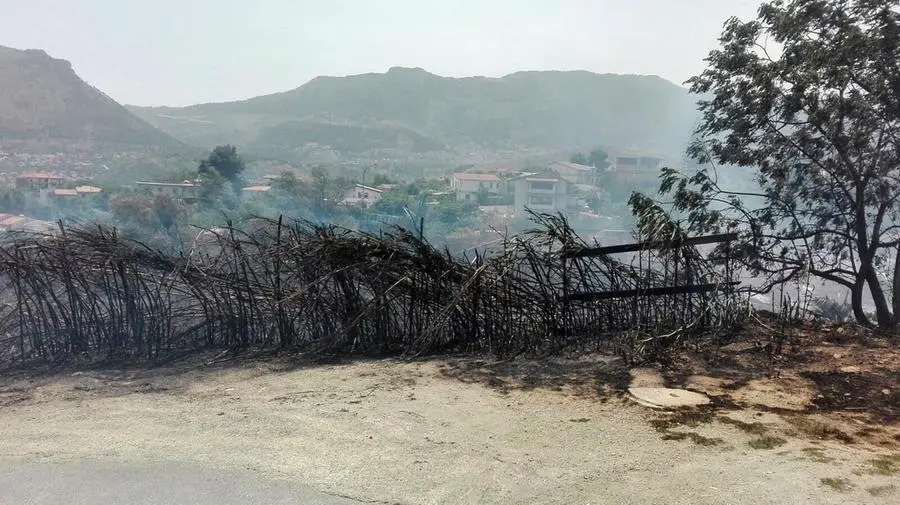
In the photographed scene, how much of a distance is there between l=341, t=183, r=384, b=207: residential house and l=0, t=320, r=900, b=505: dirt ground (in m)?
26.4

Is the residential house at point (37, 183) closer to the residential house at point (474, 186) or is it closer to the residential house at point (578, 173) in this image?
the residential house at point (474, 186)

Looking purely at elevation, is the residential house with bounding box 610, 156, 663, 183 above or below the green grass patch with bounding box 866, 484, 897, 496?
above

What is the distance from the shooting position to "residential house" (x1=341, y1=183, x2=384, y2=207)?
33.4m

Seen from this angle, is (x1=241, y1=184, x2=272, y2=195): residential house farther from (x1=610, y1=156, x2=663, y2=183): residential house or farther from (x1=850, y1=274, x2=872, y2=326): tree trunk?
(x1=850, y1=274, x2=872, y2=326): tree trunk

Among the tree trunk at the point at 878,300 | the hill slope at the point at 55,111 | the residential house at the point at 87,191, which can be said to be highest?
the hill slope at the point at 55,111

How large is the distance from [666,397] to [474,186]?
37462 mm

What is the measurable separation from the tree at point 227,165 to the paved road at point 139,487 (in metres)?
33.9

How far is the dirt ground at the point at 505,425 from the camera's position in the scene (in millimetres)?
3992

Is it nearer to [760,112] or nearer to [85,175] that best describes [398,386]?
[760,112]

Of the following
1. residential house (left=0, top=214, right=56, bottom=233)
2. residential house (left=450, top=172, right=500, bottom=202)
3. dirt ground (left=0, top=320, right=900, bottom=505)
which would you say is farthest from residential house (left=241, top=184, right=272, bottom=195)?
dirt ground (left=0, top=320, right=900, bottom=505)

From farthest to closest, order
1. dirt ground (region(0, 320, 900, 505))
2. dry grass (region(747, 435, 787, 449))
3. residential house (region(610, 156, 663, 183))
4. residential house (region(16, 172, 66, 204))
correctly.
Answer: residential house (region(610, 156, 663, 183)) → residential house (region(16, 172, 66, 204)) → dry grass (region(747, 435, 787, 449)) → dirt ground (region(0, 320, 900, 505))

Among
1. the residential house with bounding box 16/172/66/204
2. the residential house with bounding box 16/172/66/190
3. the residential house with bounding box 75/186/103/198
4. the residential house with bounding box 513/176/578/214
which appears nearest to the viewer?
the residential house with bounding box 16/172/66/204

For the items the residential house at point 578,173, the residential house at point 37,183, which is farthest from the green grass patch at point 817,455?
the residential house at point 578,173

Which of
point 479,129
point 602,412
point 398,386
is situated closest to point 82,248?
point 398,386
